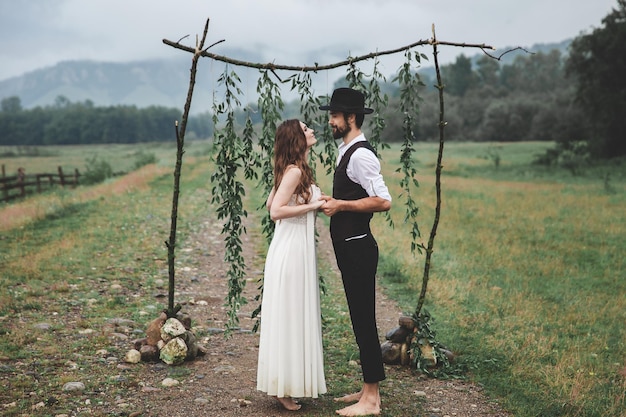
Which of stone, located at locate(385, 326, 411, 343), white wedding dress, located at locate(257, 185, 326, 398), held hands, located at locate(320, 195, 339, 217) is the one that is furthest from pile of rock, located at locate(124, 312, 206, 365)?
held hands, located at locate(320, 195, 339, 217)

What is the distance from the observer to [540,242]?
16.4m

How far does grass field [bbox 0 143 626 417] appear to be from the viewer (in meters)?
6.82

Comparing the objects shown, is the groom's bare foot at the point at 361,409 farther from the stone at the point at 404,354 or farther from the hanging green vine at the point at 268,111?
the hanging green vine at the point at 268,111

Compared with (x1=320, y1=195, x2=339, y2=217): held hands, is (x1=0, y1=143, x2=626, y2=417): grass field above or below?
below

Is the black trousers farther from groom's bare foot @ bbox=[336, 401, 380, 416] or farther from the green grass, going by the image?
the green grass

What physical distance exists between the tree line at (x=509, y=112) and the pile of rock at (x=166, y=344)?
2.77 m

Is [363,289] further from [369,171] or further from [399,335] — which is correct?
[399,335]

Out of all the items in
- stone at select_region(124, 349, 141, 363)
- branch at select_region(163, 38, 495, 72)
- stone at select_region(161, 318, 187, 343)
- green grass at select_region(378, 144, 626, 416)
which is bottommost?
green grass at select_region(378, 144, 626, 416)

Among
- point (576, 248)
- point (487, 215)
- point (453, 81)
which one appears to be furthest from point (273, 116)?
point (453, 81)

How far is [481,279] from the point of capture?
1210 centimetres

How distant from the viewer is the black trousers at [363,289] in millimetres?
5469

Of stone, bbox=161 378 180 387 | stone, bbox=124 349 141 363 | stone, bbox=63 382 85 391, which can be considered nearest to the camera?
stone, bbox=63 382 85 391

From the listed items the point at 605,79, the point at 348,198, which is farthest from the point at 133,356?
the point at 605,79

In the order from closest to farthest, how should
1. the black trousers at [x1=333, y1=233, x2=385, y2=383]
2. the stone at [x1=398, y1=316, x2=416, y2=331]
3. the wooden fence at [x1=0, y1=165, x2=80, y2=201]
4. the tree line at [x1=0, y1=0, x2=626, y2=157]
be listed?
1. the black trousers at [x1=333, y1=233, x2=385, y2=383]
2. the stone at [x1=398, y1=316, x2=416, y2=331]
3. the wooden fence at [x1=0, y1=165, x2=80, y2=201]
4. the tree line at [x1=0, y1=0, x2=626, y2=157]
